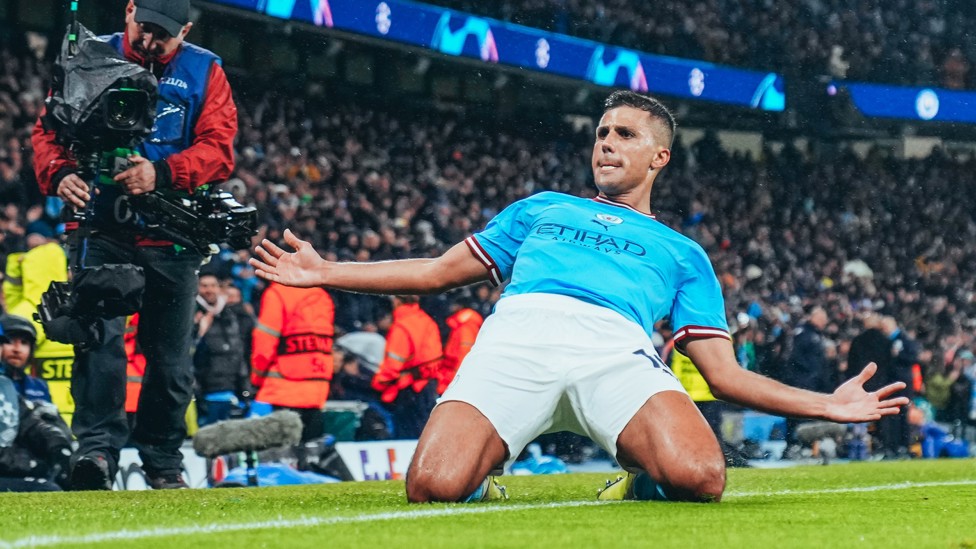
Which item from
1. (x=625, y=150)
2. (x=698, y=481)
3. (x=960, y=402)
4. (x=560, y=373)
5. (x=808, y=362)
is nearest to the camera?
(x=698, y=481)

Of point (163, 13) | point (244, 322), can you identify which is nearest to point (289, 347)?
point (244, 322)

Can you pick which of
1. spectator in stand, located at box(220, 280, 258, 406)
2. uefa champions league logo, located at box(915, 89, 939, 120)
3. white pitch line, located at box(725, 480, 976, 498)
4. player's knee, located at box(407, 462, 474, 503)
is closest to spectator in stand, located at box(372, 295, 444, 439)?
spectator in stand, located at box(220, 280, 258, 406)

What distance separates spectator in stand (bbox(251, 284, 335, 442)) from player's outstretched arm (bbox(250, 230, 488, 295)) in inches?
192

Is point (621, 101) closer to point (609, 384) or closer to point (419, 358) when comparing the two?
point (609, 384)

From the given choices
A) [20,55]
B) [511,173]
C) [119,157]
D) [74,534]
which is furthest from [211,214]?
[511,173]

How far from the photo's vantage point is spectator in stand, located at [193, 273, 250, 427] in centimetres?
1020

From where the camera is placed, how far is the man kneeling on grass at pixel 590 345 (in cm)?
470

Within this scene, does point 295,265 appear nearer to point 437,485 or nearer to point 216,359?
point 437,485

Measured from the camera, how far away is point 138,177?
18.3 ft

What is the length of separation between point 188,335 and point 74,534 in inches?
98.5

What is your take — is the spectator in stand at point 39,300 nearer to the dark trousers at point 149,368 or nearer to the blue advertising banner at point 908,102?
the dark trousers at point 149,368

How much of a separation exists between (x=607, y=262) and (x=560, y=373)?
1.57 ft

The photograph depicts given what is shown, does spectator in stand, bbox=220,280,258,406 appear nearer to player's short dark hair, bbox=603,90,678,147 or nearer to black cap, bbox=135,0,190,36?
black cap, bbox=135,0,190,36

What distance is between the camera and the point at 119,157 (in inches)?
219
